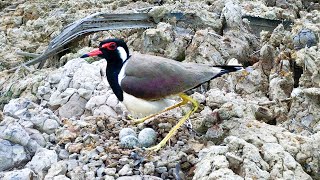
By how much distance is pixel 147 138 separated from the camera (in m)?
4.68

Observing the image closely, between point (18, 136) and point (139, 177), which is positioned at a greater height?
point (18, 136)

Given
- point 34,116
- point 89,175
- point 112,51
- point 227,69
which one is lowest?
point 89,175

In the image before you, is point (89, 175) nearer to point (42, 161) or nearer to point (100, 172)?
point (100, 172)

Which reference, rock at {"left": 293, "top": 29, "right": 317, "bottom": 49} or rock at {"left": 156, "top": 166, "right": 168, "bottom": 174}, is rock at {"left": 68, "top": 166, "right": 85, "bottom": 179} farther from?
rock at {"left": 293, "top": 29, "right": 317, "bottom": 49}

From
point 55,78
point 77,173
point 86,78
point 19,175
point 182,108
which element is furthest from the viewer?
point 55,78

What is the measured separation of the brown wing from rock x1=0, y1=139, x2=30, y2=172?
Result: 91 cm

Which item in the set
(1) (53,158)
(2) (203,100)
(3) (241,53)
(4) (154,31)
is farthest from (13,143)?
(3) (241,53)

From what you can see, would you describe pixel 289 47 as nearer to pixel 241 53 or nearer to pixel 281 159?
pixel 241 53

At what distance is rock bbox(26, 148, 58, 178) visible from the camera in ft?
14.0

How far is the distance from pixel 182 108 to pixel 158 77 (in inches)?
31.9

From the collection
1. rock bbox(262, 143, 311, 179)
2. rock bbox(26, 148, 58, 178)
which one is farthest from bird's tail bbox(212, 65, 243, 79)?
rock bbox(26, 148, 58, 178)

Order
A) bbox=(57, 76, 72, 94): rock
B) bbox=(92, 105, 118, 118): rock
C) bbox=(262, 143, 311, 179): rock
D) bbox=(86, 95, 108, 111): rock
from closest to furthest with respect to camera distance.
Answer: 1. bbox=(262, 143, 311, 179): rock
2. bbox=(92, 105, 118, 118): rock
3. bbox=(86, 95, 108, 111): rock
4. bbox=(57, 76, 72, 94): rock

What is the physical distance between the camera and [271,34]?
22.4 ft

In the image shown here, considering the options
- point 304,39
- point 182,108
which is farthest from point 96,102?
point 304,39
